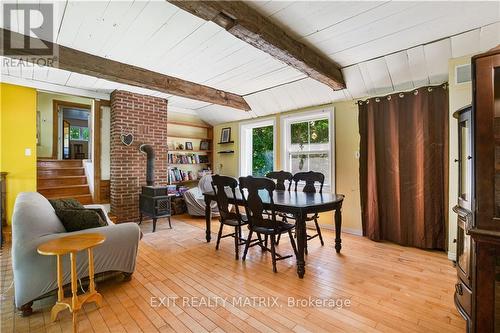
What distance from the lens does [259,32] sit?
2.02 meters

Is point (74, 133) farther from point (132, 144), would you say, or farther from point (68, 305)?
point (68, 305)

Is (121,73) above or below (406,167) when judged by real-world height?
above

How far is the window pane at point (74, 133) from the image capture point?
26.2 ft

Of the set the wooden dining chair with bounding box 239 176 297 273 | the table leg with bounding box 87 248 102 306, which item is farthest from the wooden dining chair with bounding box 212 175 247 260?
the table leg with bounding box 87 248 102 306

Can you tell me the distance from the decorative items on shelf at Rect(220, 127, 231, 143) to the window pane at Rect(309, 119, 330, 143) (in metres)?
2.16

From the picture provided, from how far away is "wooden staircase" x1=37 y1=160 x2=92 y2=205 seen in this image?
14.4ft

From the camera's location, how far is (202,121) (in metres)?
6.08

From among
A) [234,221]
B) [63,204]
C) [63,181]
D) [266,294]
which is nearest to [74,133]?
[63,181]

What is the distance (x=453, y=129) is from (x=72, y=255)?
3846 millimetres

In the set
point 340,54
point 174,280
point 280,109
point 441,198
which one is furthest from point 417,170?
point 174,280

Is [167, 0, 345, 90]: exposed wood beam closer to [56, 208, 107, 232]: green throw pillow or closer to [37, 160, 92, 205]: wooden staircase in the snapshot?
[56, 208, 107, 232]: green throw pillow

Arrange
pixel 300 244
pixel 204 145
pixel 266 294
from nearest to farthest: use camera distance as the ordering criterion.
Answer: pixel 266 294 < pixel 300 244 < pixel 204 145
